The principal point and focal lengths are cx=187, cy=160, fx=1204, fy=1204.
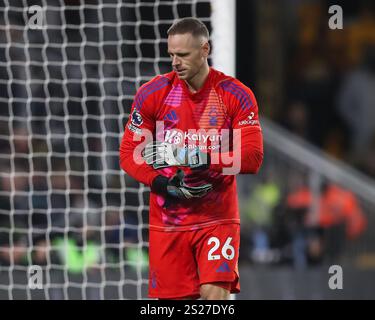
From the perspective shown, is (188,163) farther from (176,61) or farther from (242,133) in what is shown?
(176,61)

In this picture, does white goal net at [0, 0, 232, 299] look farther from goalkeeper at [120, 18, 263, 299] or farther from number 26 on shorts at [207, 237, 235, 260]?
number 26 on shorts at [207, 237, 235, 260]

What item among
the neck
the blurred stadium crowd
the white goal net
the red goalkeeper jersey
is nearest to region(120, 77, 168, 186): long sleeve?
the red goalkeeper jersey

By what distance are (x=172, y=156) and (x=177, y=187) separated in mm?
148

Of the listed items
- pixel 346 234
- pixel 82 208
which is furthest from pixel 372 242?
pixel 82 208

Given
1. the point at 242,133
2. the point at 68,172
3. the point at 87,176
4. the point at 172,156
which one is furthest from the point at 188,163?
the point at 87,176

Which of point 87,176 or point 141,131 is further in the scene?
point 87,176

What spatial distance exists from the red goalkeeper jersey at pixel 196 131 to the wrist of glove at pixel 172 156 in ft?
0.12

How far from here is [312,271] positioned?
8.29 metres

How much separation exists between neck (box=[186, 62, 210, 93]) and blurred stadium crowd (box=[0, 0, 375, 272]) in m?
2.08

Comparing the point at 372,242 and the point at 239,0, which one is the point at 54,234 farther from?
the point at 239,0

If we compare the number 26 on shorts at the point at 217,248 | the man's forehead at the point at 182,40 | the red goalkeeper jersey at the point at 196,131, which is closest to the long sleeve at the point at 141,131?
the red goalkeeper jersey at the point at 196,131

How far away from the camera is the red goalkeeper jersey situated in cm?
566

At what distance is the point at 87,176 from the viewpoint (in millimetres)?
8820
